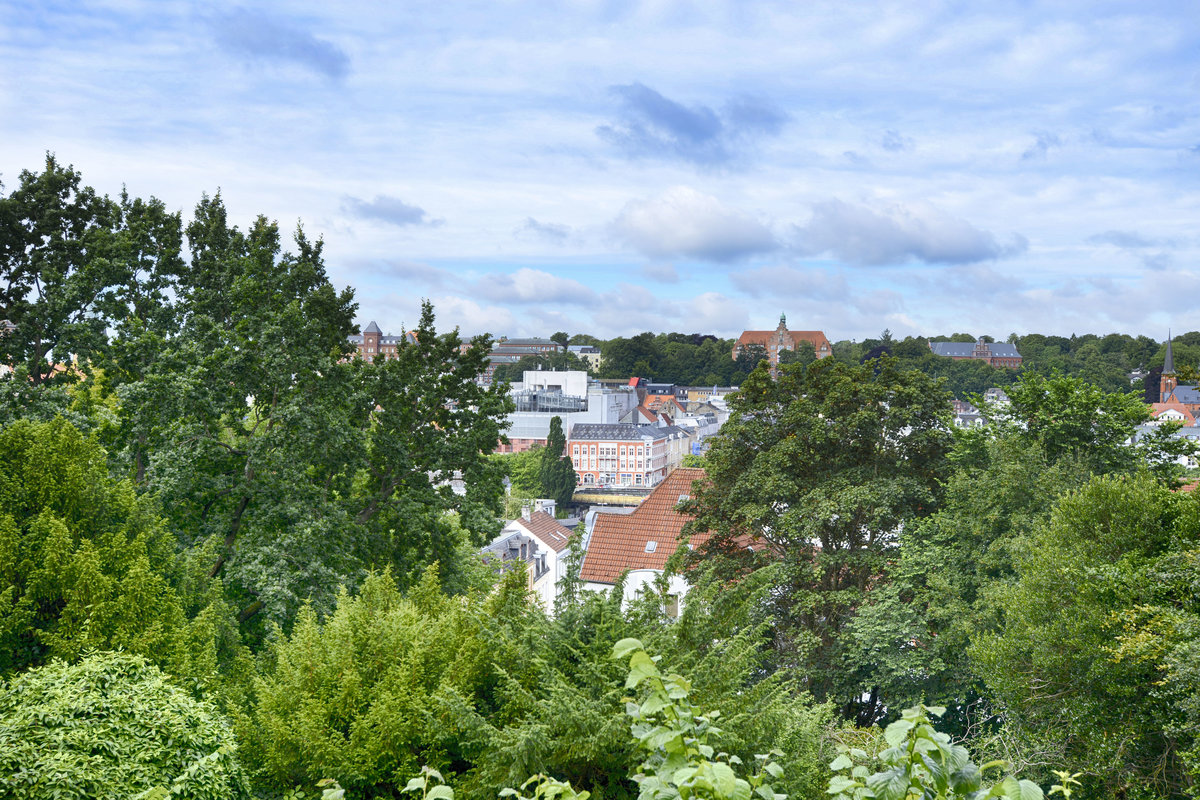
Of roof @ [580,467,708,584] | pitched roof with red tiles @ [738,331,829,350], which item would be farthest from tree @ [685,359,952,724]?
pitched roof with red tiles @ [738,331,829,350]

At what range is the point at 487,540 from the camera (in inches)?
755

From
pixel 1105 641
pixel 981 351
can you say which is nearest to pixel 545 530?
pixel 1105 641

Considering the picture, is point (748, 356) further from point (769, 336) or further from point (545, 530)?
point (545, 530)

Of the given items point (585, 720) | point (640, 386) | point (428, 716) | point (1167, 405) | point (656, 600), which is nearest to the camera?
point (585, 720)

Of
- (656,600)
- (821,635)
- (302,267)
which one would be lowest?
(821,635)

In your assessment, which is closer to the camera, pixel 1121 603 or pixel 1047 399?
pixel 1121 603

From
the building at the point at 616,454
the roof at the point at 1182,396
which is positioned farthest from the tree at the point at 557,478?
the roof at the point at 1182,396

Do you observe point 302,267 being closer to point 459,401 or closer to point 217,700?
point 459,401

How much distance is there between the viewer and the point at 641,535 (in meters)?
26.7

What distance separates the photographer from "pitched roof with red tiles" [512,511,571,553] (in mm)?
45656

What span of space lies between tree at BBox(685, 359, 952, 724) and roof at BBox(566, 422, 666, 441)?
82.8 metres

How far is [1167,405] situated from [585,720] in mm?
113055

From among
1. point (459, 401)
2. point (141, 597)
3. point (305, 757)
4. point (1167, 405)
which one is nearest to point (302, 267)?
point (459, 401)

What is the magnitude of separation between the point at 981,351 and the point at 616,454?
9348 cm
